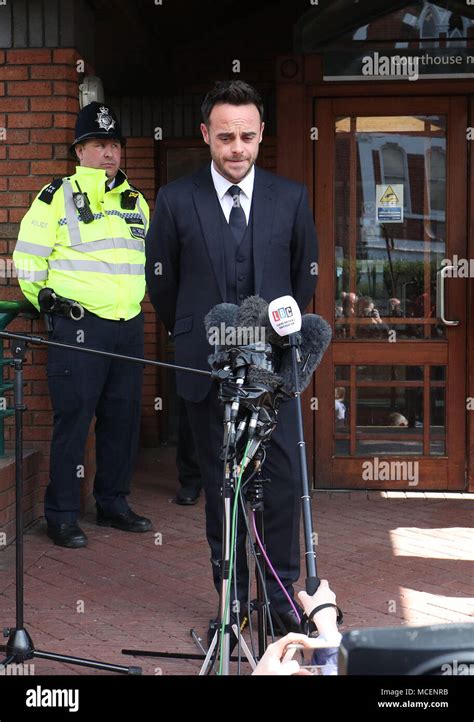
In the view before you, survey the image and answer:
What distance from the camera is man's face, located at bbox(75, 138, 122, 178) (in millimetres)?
5770

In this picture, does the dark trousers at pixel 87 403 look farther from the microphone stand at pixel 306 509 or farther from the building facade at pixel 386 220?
the microphone stand at pixel 306 509

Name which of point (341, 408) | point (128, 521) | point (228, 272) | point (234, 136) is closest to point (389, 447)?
point (341, 408)

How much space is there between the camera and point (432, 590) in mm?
4945

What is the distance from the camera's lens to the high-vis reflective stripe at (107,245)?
5.75 meters

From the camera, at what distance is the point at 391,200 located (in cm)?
687

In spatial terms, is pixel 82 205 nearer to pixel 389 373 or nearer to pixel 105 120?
pixel 105 120

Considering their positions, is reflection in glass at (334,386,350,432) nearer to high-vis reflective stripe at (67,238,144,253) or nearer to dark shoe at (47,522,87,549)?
high-vis reflective stripe at (67,238,144,253)

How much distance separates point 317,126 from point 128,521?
283 cm

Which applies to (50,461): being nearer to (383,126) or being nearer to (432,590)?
(432,590)

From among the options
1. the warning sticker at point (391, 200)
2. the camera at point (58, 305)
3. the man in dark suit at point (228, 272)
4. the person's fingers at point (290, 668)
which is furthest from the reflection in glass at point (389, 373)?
the person's fingers at point (290, 668)

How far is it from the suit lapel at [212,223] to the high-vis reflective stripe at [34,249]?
5.67ft

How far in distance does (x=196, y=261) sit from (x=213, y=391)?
518 millimetres

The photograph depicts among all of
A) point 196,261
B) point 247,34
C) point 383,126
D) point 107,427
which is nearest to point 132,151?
point 247,34

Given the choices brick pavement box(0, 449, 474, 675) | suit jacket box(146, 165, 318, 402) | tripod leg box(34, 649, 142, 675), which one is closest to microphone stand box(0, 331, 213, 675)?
tripod leg box(34, 649, 142, 675)
